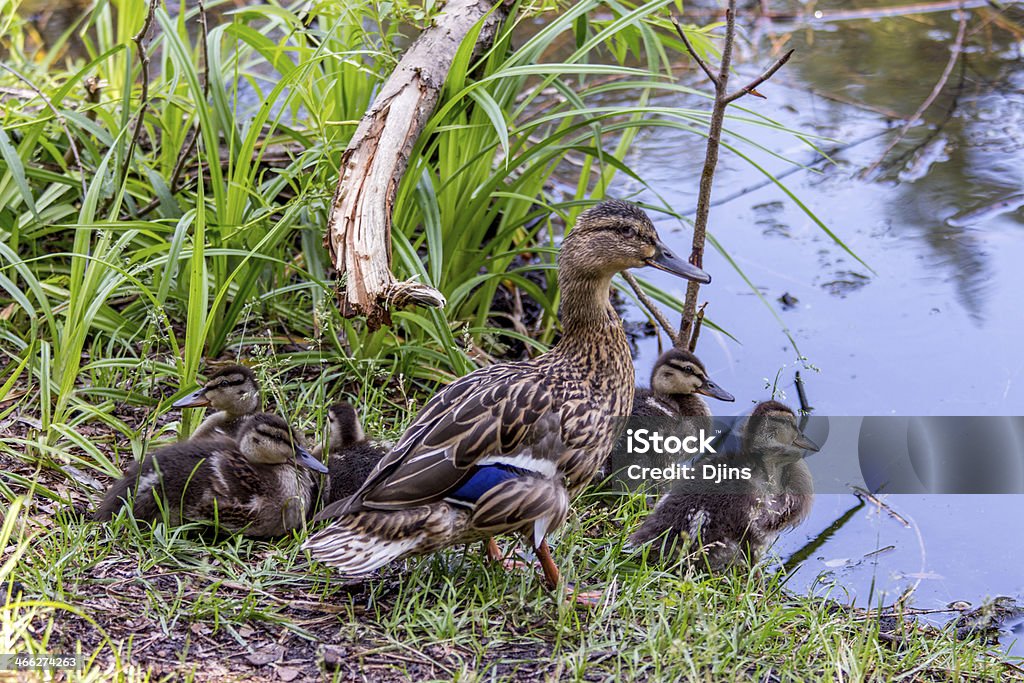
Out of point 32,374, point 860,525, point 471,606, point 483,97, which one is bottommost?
point 860,525

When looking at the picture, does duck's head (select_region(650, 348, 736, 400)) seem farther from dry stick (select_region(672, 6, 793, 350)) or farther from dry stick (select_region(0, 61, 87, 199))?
dry stick (select_region(0, 61, 87, 199))

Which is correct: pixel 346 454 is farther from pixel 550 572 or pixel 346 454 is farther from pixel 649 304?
pixel 649 304

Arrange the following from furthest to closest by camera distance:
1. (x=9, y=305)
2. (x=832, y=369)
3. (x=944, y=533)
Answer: (x=832, y=369) → (x=9, y=305) → (x=944, y=533)

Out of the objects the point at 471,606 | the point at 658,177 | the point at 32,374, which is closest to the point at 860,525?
the point at 471,606

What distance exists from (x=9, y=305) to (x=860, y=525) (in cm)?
318

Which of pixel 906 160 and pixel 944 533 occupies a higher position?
pixel 906 160

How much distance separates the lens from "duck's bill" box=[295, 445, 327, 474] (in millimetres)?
3312

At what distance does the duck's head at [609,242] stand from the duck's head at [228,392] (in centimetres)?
107

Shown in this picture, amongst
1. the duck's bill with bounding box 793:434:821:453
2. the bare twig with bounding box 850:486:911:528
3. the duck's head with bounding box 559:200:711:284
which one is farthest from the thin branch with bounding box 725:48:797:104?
the bare twig with bounding box 850:486:911:528

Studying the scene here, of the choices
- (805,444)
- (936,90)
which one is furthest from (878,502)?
(936,90)

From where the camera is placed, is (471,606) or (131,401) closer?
(471,606)

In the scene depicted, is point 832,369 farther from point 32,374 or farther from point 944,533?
point 32,374

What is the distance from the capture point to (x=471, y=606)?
296 cm

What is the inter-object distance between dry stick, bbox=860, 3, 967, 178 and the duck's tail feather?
3680 mm
